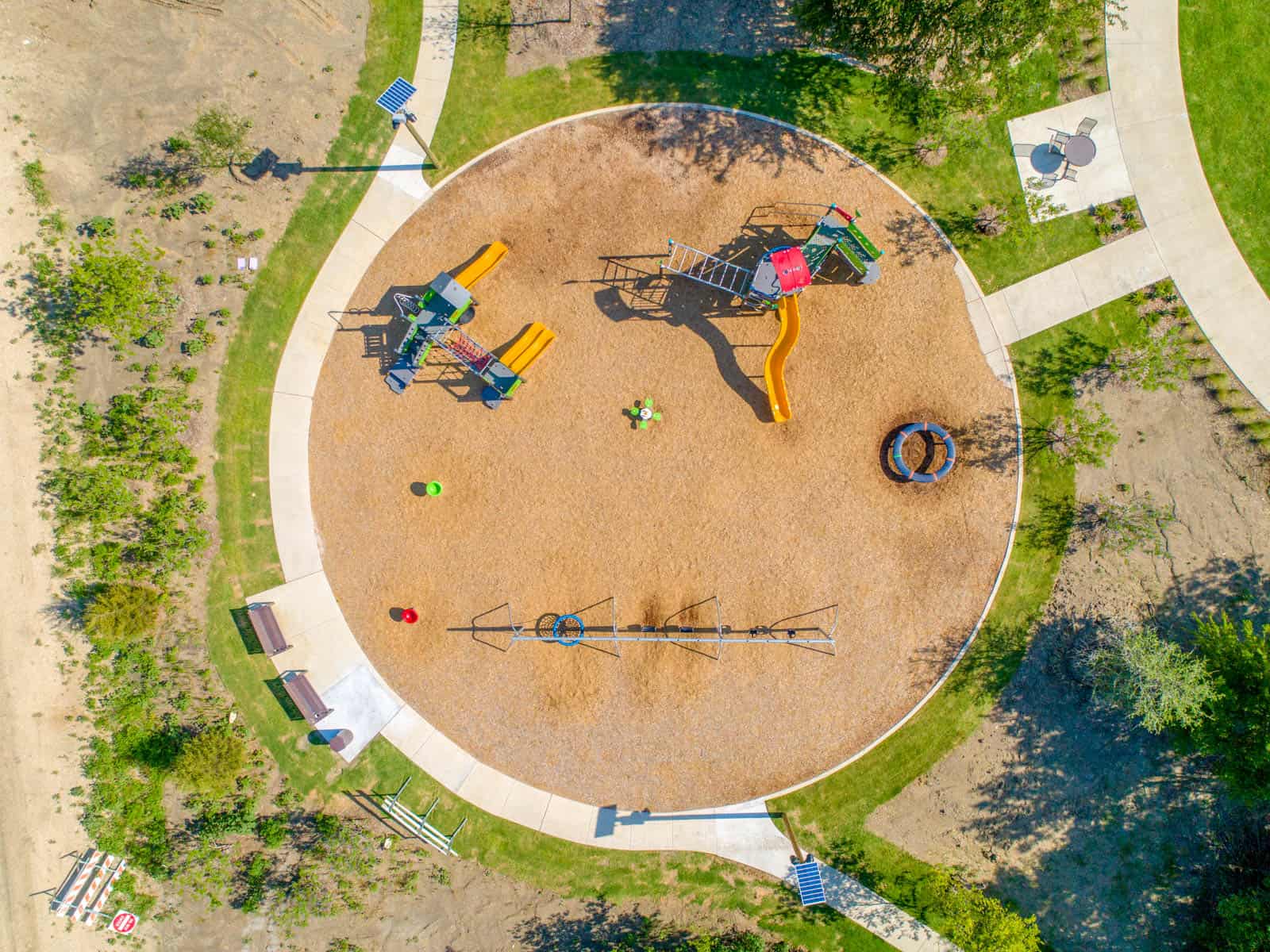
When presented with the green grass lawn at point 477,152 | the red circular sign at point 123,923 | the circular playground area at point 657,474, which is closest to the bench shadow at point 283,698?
the green grass lawn at point 477,152

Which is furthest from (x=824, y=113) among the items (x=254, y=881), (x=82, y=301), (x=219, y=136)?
(x=254, y=881)

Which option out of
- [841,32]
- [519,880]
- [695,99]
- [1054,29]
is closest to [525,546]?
[519,880]

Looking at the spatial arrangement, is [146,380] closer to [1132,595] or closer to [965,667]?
[965,667]

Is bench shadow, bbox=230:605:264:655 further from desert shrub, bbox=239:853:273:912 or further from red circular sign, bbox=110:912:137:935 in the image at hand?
red circular sign, bbox=110:912:137:935

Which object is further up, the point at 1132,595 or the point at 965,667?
the point at 1132,595

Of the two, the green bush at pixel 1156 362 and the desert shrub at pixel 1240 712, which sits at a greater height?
the green bush at pixel 1156 362

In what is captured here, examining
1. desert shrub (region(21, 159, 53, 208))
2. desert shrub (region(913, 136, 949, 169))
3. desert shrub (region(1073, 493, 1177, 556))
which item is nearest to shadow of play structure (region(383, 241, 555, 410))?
desert shrub (region(21, 159, 53, 208))

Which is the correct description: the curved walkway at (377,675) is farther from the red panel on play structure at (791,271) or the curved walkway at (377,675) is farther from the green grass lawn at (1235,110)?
the green grass lawn at (1235,110)
